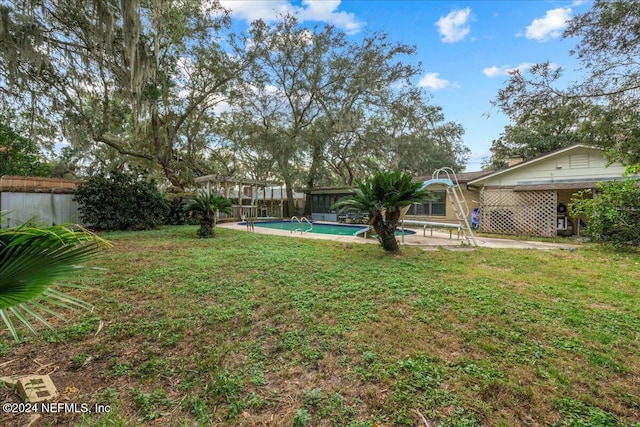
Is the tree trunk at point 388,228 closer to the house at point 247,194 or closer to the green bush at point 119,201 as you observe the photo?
the green bush at point 119,201

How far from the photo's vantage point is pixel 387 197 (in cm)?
588

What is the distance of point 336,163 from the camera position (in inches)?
787

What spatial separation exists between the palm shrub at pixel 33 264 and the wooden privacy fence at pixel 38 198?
30.9ft

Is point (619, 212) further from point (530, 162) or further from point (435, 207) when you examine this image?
point (435, 207)

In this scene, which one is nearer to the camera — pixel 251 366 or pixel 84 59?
pixel 251 366

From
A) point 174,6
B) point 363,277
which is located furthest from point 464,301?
point 174,6

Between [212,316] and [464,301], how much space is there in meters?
2.83

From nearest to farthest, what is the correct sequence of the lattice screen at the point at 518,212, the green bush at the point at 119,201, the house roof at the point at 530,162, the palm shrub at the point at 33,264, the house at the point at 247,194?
the palm shrub at the point at 33,264 → the green bush at the point at 119,201 → the lattice screen at the point at 518,212 → the house roof at the point at 530,162 → the house at the point at 247,194

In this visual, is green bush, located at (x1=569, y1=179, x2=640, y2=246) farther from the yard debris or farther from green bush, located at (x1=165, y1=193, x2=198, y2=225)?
green bush, located at (x1=165, y1=193, x2=198, y2=225)

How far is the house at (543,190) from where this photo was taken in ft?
32.8

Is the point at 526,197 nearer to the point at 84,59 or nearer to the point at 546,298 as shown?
the point at 546,298

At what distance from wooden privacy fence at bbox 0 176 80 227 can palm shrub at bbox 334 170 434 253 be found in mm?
8572

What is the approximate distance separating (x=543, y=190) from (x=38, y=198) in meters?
17.0

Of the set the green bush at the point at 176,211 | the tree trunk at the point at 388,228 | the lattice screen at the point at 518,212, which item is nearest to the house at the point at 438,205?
the lattice screen at the point at 518,212
